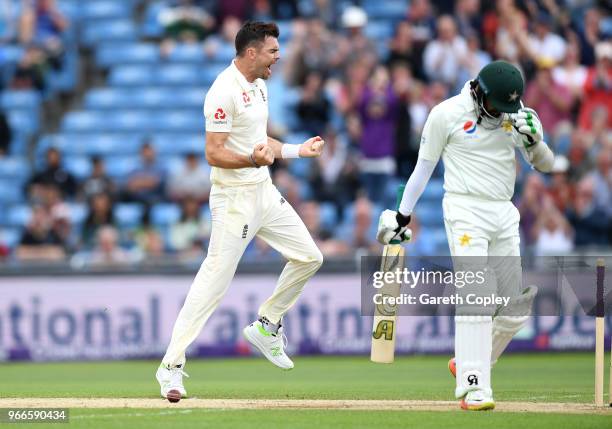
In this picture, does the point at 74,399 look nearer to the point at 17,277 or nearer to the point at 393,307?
the point at 393,307

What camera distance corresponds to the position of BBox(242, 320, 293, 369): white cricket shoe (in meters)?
11.1

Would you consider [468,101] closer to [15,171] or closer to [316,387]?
[316,387]

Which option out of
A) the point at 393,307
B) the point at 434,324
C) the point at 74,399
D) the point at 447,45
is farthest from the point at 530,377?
the point at 447,45

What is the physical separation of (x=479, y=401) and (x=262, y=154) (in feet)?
8.10

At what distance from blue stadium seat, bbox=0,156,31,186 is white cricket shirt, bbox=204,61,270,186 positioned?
38.1ft

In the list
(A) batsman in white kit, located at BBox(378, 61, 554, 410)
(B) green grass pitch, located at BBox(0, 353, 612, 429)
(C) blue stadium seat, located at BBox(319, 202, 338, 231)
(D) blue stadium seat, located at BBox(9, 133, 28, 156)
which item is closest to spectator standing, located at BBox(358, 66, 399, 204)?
(C) blue stadium seat, located at BBox(319, 202, 338, 231)

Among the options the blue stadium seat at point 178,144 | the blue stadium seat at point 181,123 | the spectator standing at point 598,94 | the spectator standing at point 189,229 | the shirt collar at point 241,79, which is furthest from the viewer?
the blue stadium seat at point 181,123

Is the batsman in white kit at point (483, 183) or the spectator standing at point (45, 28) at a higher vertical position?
the spectator standing at point (45, 28)

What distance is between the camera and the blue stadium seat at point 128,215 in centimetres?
2006

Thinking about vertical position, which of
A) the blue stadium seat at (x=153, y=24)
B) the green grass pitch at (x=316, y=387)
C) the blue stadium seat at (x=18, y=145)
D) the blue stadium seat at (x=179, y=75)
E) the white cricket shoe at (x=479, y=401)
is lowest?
the green grass pitch at (x=316, y=387)

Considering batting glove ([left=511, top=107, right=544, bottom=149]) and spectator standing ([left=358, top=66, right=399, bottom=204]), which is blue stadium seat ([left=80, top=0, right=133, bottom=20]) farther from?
batting glove ([left=511, top=107, right=544, bottom=149])

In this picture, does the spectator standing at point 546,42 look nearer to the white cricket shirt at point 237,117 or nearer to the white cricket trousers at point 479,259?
the white cricket shirt at point 237,117

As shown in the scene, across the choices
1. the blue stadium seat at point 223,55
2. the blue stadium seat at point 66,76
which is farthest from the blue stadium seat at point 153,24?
the blue stadium seat at point 223,55

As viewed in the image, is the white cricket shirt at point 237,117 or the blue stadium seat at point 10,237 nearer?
the white cricket shirt at point 237,117
